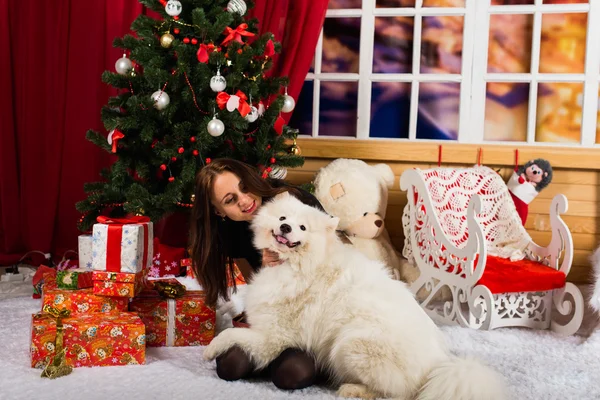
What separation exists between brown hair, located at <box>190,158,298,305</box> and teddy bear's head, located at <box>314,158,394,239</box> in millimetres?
956

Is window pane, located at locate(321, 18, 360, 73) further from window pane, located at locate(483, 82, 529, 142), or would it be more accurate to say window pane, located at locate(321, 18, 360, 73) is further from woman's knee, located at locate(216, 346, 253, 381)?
woman's knee, located at locate(216, 346, 253, 381)

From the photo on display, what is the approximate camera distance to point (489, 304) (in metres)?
2.35

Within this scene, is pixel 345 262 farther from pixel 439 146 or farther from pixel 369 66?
pixel 369 66

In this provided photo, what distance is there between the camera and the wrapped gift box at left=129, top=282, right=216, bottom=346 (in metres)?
2.06

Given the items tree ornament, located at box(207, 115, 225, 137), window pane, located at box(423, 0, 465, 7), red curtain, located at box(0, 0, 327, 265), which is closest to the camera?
tree ornament, located at box(207, 115, 225, 137)

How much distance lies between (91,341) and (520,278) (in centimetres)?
156

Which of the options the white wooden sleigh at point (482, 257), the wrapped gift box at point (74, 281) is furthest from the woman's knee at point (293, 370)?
the white wooden sleigh at point (482, 257)

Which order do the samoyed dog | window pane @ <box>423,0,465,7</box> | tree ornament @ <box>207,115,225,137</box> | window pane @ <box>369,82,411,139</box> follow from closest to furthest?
the samoyed dog
tree ornament @ <box>207,115,225,137</box>
window pane @ <box>423,0,465,7</box>
window pane @ <box>369,82,411,139</box>

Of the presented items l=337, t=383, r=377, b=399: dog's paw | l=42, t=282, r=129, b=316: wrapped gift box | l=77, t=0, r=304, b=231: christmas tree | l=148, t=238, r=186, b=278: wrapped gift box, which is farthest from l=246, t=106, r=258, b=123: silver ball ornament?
l=337, t=383, r=377, b=399: dog's paw

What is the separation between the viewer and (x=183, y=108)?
2.68 meters

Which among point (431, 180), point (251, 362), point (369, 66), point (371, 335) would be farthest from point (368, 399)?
point (369, 66)

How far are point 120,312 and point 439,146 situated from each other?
1907mm

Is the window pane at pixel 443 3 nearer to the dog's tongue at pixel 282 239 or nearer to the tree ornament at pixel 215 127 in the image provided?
the tree ornament at pixel 215 127

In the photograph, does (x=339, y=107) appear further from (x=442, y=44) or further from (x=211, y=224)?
(x=211, y=224)
